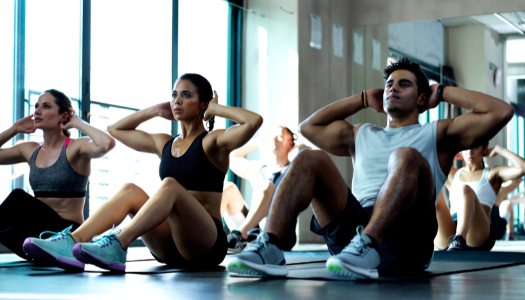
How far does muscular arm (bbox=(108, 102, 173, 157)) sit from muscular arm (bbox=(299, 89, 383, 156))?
642 millimetres

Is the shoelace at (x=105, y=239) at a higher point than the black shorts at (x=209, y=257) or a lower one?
higher

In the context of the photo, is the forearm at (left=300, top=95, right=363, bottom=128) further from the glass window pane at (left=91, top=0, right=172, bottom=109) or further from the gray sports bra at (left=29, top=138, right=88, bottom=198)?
the glass window pane at (left=91, top=0, right=172, bottom=109)

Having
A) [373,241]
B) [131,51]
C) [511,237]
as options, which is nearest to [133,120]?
[373,241]

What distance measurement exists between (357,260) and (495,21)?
4.75 metres

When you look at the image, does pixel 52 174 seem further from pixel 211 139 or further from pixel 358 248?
pixel 358 248

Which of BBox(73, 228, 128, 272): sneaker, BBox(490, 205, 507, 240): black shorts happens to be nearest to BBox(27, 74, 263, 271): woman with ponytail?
BBox(73, 228, 128, 272): sneaker

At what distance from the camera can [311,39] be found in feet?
19.1

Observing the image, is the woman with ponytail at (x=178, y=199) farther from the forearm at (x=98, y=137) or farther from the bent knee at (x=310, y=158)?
the bent knee at (x=310, y=158)

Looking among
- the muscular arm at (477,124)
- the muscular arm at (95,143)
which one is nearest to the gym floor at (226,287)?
the muscular arm at (477,124)

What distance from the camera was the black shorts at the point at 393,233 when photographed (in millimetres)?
1840

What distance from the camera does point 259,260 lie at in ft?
5.39

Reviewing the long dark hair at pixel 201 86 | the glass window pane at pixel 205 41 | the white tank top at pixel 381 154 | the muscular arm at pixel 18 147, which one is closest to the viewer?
the white tank top at pixel 381 154

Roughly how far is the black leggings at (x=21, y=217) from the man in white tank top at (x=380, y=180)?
1.16 meters

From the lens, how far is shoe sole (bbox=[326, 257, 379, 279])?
1.56 metres
